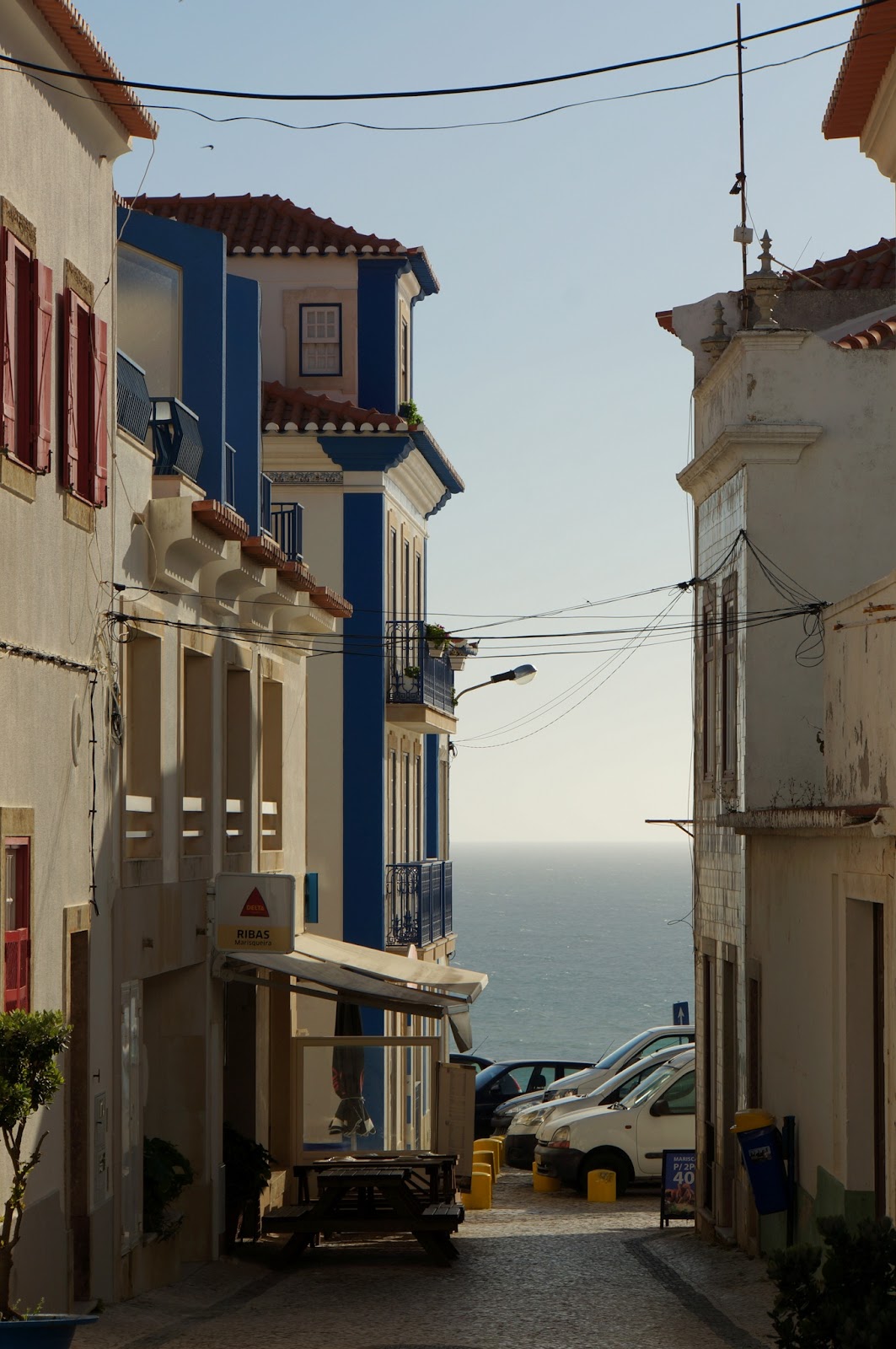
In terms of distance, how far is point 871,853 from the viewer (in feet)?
43.1

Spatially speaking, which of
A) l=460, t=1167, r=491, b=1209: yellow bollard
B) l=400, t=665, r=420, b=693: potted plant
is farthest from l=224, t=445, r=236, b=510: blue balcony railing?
l=400, t=665, r=420, b=693: potted plant

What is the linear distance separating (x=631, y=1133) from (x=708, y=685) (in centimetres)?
744

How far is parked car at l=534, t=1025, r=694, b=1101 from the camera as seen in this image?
1204 inches

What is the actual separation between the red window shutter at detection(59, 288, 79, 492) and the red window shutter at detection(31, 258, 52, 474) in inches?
17.0

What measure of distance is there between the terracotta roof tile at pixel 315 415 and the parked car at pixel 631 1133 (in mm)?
10110

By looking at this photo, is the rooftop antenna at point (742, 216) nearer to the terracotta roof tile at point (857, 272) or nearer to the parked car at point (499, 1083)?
the terracotta roof tile at point (857, 272)

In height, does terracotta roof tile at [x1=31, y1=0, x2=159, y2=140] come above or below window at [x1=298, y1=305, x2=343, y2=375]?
below

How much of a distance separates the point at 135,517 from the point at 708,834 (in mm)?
8598

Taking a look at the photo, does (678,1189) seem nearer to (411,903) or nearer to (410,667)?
(411,903)

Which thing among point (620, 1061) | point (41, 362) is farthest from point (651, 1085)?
point (41, 362)

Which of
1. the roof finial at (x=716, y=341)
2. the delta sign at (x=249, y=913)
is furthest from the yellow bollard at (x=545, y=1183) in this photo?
the roof finial at (x=716, y=341)

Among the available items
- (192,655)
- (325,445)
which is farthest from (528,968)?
(192,655)

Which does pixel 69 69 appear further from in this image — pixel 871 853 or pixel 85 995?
pixel 871 853

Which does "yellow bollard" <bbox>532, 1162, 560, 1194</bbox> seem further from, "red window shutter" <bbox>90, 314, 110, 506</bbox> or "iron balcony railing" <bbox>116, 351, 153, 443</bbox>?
"red window shutter" <bbox>90, 314, 110, 506</bbox>
